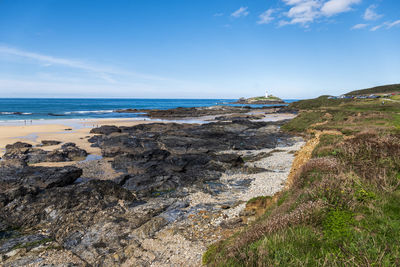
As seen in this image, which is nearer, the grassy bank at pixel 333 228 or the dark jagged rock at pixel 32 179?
the grassy bank at pixel 333 228

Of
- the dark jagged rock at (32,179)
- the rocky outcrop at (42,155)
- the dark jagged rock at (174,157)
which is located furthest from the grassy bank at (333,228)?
the rocky outcrop at (42,155)

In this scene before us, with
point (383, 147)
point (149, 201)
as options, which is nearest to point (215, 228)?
point (149, 201)

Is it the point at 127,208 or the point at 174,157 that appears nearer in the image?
the point at 127,208

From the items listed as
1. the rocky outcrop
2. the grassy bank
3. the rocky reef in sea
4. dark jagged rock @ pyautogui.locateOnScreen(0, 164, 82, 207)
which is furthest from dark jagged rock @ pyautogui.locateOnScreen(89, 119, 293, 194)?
the grassy bank

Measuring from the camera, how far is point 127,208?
1438 cm

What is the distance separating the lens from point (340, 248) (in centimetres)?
524

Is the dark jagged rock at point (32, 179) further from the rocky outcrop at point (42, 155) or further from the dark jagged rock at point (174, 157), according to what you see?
the rocky outcrop at point (42, 155)

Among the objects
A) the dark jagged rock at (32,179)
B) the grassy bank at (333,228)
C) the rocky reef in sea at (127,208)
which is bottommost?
the rocky reef in sea at (127,208)

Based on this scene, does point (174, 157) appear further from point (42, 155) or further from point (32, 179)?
point (42, 155)

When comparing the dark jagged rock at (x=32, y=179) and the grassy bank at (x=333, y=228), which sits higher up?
the grassy bank at (x=333, y=228)

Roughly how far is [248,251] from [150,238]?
6.72m

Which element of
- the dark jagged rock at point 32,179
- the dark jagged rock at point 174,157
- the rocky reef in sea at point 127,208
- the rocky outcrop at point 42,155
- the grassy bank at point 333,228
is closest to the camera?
the grassy bank at point 333,228

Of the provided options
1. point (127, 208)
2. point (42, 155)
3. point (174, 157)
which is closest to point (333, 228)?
point (127, 208)

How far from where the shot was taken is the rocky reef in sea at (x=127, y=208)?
32.7 feet
